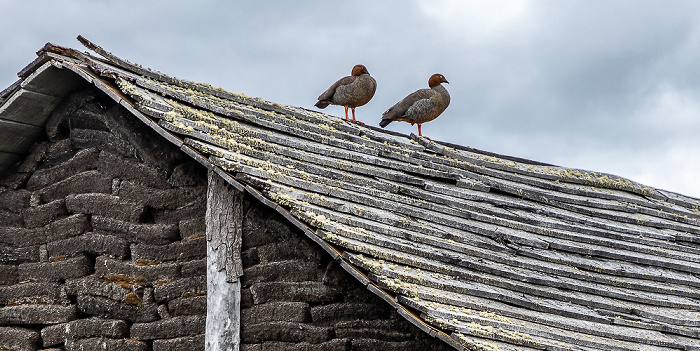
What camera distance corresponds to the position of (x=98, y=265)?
247 inches

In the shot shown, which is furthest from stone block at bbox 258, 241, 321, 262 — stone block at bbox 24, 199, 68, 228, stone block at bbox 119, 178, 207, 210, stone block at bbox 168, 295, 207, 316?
stone block at bbox 24, 199, 68, 228

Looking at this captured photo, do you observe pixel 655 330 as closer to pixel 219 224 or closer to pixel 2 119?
pixel 219 224

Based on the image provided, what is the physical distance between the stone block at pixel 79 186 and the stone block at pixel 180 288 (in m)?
0.97

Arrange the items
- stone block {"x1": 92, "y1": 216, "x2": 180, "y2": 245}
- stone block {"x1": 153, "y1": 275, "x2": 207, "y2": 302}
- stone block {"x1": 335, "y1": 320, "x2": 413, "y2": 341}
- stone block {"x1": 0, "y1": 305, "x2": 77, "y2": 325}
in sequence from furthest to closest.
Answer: stone block {"x1": 0, "y1": 305, "x2": 77, "y2": 325}
stone block {"x1": 92, "y1": 216, "x2": 180, "y2": 245}
stone block {"x1": 153, "y1": 275, "x2": 207, "y2": 302}
stone block {"x1": 335, "y1": 320, "x2": 413, "y2": 341}

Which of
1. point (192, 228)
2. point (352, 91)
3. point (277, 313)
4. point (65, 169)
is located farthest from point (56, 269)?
point (352, 91)

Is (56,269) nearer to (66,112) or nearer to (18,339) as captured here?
(18,339)

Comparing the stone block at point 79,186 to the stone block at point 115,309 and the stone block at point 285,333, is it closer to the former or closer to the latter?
the stone block at point 115,309

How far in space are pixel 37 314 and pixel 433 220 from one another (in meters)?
3.15

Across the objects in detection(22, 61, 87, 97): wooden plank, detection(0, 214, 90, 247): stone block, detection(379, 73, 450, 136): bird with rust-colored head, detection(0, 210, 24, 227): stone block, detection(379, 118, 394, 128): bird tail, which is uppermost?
detection(379, 73, 450, 136): bird with rust-colored head

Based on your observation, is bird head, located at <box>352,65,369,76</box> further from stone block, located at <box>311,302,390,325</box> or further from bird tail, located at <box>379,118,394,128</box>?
stone block, located at <box>311,302,390,325</box>

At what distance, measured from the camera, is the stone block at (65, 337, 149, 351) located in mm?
5926

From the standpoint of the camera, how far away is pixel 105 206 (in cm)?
632

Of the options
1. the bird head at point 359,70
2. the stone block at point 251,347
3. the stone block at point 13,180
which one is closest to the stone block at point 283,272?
the stone block at point 251,347

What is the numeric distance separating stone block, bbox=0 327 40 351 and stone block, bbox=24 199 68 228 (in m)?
0.84
